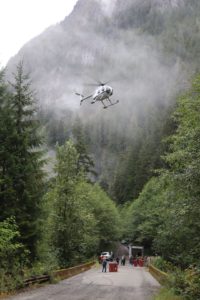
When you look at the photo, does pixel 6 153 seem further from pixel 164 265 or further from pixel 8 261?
pixel 164 265

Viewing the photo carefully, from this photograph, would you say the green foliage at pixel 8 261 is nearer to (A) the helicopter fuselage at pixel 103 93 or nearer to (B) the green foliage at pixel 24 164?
(B) the green foliage at pixel 24 164

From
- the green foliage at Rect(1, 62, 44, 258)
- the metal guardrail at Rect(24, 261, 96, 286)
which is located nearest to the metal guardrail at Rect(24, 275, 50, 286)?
the metal guardrail at Rect(24, 261, 96, 286)

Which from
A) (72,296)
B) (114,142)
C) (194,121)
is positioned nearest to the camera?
(72,296)

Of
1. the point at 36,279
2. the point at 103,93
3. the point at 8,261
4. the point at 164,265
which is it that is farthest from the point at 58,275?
the point at 103,93

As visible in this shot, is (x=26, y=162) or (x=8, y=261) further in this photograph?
(x=26, y=162)

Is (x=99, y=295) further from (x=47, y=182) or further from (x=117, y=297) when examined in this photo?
(x=47, y=182)

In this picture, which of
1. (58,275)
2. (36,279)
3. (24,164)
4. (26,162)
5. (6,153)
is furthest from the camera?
(58,275)

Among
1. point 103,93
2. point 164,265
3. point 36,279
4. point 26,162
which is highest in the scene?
point 103,93

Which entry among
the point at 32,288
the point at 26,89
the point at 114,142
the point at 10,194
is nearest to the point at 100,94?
the point at 26,89

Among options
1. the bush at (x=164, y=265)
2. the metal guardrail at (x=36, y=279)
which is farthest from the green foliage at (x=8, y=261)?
the bush at (x=164, y=265)

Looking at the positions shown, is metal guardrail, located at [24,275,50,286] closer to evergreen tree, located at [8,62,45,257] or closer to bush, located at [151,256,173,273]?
evergreen tree, located at [8,62,45,257]

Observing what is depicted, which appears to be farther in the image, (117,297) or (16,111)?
(16,111)
